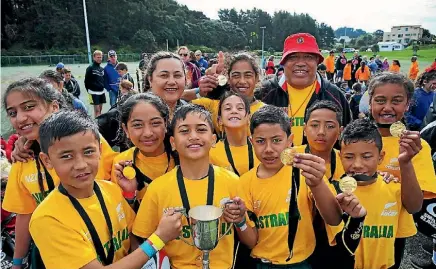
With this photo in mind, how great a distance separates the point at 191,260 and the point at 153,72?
1803 millimetres

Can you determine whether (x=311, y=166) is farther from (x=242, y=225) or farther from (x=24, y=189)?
(x=24, y=189)

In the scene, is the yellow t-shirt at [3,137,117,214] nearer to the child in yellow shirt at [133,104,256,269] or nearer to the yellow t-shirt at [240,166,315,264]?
the child in yellow shirt at [133,104,256,269]

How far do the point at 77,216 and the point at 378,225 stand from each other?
2.06 meters

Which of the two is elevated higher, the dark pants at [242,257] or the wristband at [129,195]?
the wristband at [129,195]

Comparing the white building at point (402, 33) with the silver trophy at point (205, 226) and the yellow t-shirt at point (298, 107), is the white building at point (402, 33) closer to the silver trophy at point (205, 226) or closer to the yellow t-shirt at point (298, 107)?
the yellow t-shirt at point (298, 107)

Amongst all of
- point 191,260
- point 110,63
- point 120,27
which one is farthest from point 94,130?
point 120,27

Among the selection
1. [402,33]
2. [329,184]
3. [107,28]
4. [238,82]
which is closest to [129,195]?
[329,184]

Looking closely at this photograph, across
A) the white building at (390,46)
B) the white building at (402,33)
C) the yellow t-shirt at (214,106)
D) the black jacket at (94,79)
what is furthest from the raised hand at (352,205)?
the white building at (402,33)

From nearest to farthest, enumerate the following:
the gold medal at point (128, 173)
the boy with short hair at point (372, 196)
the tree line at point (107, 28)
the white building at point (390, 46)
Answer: the gold medal at point (128, 173) → the boy with short hair at point (372, 196) → the tree line at point (107, 28) → the white building at point (390, 46)

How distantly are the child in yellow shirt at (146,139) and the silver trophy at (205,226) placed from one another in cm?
74

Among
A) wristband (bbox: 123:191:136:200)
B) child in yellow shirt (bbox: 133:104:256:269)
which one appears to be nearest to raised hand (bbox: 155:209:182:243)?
child in yellow shirt (bbox: 133:104:256:269)

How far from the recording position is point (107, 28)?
55.4m

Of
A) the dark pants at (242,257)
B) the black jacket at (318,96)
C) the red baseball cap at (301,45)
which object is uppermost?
the red baseball cap at (301,45)

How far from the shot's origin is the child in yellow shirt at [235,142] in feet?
9.66
